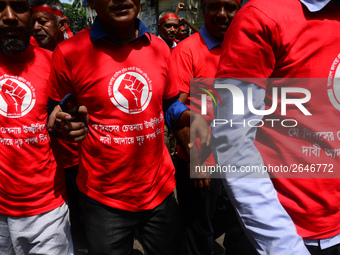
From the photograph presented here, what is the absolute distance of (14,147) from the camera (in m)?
1.90

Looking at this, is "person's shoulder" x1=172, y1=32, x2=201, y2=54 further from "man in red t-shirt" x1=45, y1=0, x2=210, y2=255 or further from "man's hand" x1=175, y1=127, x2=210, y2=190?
"man's hand" x1=175, y1=127, x2=210, y2=190

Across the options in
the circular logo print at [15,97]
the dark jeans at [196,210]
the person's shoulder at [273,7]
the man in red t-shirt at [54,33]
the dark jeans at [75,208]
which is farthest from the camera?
the man in red t-shirt at [54,33]

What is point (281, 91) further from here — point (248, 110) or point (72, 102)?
point (72, 102)

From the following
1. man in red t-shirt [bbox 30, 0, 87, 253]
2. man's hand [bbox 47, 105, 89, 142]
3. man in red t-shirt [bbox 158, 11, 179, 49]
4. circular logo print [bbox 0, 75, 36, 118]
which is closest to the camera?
man's hand [bbox 47, 105, 89, 142]

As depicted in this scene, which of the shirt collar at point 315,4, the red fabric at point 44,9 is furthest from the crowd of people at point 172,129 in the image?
the red fabric at point 44,9

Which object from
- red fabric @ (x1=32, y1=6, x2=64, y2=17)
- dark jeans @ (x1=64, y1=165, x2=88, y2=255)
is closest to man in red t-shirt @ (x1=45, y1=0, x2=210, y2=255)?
dark jeans @ (x1=64, y1=165, x2=88, y2=255)

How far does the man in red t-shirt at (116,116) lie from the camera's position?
163cm

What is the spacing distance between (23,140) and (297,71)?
165 cm

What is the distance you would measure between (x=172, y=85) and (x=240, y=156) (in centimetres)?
100

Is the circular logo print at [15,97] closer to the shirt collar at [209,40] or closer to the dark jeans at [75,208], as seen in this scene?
the dark jeans at [75,208]

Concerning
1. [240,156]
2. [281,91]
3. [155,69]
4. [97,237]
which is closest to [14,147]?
[97,237]

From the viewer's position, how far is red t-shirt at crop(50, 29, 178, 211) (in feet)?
5.32

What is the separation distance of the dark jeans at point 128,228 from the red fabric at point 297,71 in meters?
0.92

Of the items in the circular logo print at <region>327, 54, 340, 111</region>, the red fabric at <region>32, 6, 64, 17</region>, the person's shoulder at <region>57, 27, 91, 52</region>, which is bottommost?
the circular logo print at <region>327, 54, 340, 111</region>
